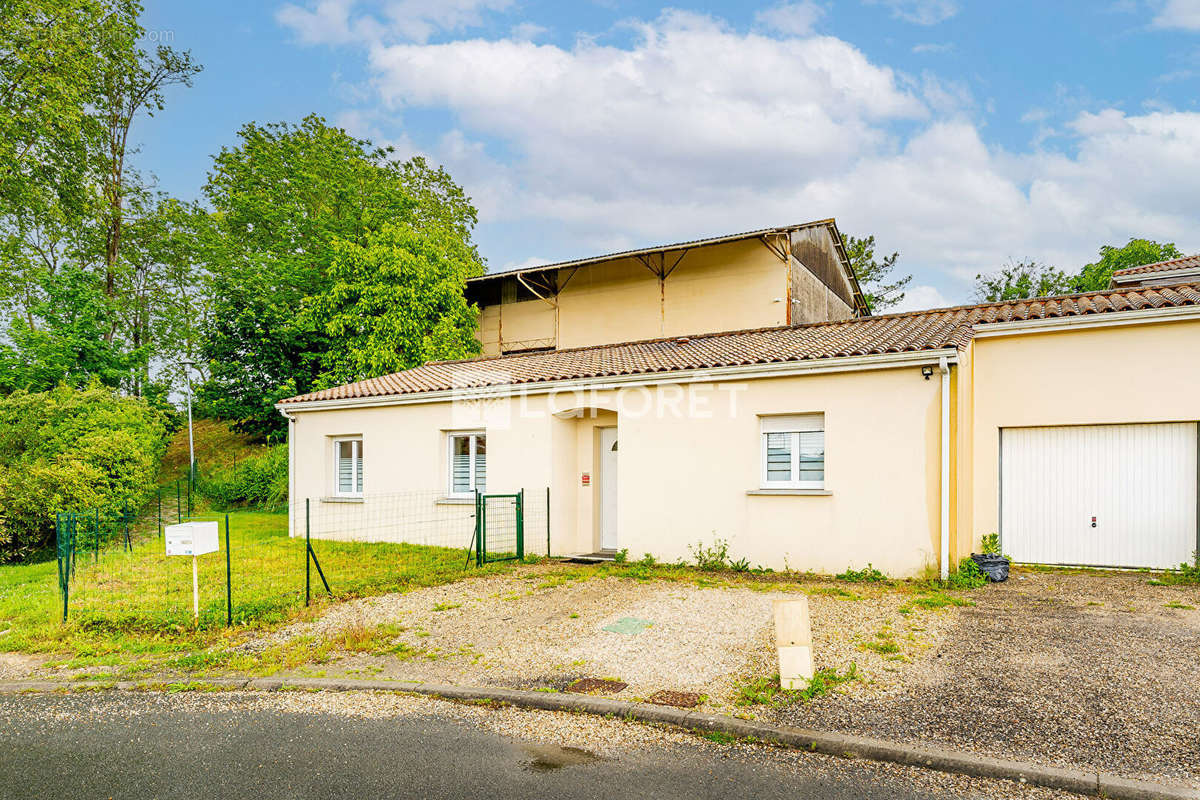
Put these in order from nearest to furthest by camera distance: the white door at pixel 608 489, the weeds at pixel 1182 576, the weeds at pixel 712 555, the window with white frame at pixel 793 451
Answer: the weeds at pixel 1182 576, the window with white frame at pixel 793 451, the weeds at pixel 712 555, the white door at pixel 608 489

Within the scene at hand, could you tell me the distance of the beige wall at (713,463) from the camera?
10.0 meters

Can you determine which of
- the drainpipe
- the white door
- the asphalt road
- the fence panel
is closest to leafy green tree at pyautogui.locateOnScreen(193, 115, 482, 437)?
the fence panel

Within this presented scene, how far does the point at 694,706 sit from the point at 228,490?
73.7 ft

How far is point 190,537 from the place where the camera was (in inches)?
286

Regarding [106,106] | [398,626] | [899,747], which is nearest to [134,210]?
[106,106]

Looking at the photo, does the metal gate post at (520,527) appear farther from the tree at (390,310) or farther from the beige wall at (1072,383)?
the tree at (390,310)

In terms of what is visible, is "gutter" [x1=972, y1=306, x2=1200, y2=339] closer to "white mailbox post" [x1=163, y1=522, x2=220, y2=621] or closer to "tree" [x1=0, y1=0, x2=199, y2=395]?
"white mailbox post" [x1=163, y1=522, x2=220, y2=621]

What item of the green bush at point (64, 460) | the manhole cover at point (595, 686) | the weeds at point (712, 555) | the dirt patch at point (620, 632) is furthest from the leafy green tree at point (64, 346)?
the manhole cover at point (595, 686)

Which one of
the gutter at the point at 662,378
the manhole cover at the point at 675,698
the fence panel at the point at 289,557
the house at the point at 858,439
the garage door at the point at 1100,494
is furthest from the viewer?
the garage door at the point at 1100,494

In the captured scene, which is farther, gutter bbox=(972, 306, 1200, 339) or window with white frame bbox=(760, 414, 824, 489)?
window with white frame bbox=(760, 414, 824, 489)

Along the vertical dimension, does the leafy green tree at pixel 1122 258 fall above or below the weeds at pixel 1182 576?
above

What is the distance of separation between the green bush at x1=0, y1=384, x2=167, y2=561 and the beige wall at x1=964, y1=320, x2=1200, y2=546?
1849cm

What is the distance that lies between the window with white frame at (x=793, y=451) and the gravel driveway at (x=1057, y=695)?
3.16 meters

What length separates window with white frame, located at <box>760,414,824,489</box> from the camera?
35.5 feet
